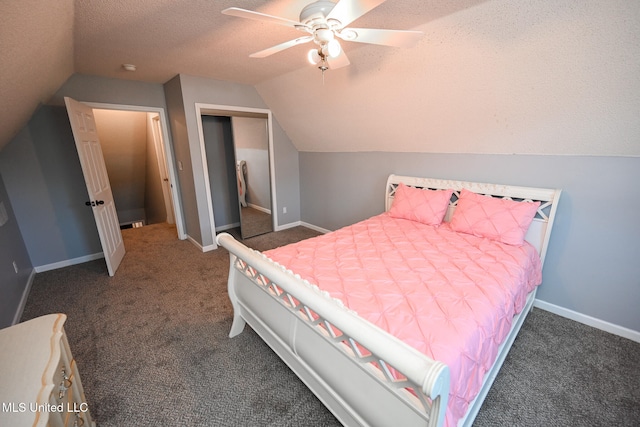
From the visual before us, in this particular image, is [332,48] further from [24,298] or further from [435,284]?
[24,298]

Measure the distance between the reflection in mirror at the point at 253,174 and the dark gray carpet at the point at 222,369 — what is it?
1732mm

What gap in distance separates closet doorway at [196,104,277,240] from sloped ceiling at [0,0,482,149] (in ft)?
3.85

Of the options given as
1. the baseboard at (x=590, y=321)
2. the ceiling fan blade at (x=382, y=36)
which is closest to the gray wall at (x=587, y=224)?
the baseboard at (x=590, y=321)

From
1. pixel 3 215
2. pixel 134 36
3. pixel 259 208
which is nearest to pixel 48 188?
pixel 3 215

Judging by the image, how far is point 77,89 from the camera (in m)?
3.04

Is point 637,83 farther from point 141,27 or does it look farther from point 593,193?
point 141,27

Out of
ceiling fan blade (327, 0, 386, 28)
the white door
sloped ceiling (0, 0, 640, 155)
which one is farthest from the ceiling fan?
the white door

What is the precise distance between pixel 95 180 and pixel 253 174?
195 centimetres

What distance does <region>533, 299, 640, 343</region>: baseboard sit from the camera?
6.59 feet

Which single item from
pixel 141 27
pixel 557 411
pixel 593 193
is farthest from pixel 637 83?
pixel 141 27

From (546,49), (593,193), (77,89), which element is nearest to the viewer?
(546,49)

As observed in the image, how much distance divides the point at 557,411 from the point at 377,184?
2.62m

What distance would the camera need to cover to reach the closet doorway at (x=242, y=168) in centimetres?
395

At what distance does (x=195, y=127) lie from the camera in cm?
338
